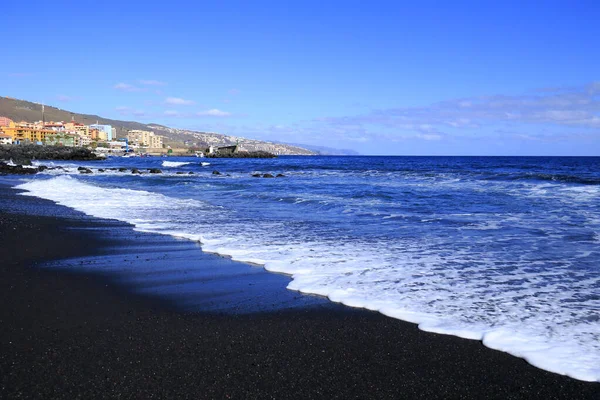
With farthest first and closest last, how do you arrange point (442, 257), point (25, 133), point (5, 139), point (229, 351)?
point (25, 133) → point (5, 139) → point (442, 257) → point (229, 351)

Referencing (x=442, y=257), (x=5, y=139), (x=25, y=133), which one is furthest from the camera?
(x=25, y=133)

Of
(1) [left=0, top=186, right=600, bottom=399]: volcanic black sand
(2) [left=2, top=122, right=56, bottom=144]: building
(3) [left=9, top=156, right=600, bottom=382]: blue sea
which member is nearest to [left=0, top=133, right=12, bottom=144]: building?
(2) [left=2, top=122, right=56, bottom=144]: building

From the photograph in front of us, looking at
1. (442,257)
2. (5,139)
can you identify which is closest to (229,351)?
(442,257)

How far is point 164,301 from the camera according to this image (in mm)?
5078

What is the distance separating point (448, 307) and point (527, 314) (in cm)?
77

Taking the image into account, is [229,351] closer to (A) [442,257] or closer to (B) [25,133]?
(A) [442,257]

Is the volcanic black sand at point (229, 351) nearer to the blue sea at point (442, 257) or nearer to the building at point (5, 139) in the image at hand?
the blue sea at point (442, 257)

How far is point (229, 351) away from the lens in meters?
3.70

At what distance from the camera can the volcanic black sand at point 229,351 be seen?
3104mm

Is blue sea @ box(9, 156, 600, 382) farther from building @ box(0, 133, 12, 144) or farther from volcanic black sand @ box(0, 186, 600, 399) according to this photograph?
building @ box(0, 133, 12, 144)

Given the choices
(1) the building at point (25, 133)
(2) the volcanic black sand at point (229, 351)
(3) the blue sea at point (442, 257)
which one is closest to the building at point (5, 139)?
(1) the building at point (25, 133)

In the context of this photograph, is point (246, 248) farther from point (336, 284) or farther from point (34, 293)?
point (34, 293)

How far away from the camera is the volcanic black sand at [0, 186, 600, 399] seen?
3104 mm

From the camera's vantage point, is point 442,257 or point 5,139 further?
point 5,139
